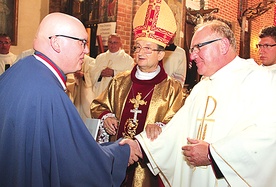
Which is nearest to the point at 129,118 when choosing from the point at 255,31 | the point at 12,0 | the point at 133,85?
the point at 133,85

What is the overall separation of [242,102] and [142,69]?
116 cm

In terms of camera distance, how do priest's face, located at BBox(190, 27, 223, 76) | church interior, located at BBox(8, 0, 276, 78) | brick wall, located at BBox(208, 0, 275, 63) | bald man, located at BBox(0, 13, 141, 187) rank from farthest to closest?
brick wall, located at BBox(208, 0, 275, 63) < church interior, located at BBox(8, 0, 276, 78) < priest's face, located at BBox(190, 27, 223, 76) < bald man, located at BBox(0, 13, 141, 187)

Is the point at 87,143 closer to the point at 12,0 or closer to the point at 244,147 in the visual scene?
the point at 244,147

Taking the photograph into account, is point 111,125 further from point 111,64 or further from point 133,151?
point 111,64

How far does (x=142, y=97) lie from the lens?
11.0 ft

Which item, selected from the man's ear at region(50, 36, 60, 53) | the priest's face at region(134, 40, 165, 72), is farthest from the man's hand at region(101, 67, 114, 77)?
the man's ear at region(50, 36, 60, 53)

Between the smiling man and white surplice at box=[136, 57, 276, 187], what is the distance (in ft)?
0.95

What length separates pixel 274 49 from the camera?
5371mm

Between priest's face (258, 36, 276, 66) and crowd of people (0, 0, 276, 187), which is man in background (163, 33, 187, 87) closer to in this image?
priest's face (258, 36, 276, 66)

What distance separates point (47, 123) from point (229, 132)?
1.29 meters

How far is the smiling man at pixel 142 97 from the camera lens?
3168 millimetres

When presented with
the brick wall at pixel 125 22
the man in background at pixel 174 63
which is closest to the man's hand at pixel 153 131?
the man in background at pixel 174 63

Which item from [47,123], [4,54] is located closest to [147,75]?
[47,123]

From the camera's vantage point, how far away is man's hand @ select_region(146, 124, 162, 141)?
2.85m
